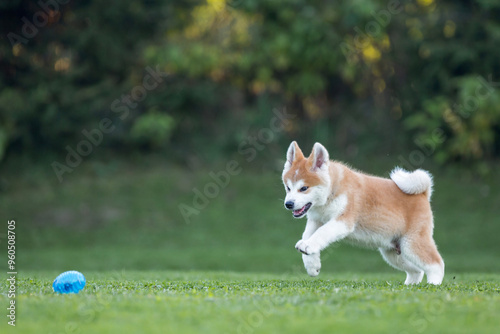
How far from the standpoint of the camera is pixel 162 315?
5.51 meters

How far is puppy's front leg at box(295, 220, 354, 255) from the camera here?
25.8 ft

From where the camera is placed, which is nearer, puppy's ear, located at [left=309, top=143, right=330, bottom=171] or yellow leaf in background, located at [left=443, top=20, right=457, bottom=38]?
→ puppy's ear, located at [left=309, top=143, right=330, bottom=171]

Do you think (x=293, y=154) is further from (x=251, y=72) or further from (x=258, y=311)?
(x=251, y=72)

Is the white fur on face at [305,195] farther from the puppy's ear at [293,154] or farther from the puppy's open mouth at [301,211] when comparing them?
the puppy's ear at [293,154]

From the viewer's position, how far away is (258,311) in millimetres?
5688

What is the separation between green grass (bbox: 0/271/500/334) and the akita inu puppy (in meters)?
1.25

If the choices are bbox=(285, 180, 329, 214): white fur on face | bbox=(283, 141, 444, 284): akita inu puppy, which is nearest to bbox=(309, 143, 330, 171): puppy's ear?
bbox=(283, 141, 444, 284): akita inu puppy

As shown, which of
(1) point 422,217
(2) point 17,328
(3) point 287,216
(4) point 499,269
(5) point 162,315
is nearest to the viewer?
(2) point 17,328

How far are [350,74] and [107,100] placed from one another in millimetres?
7408

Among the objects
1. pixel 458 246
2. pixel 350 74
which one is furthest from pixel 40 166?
pixel 458 246

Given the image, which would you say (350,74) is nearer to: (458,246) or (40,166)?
(458,246)

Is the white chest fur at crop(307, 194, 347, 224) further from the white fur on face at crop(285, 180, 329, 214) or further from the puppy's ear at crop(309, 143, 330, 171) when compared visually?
the puppy's ear at crop(309, 143, 330, 171)

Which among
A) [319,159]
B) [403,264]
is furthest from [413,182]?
[319,159]

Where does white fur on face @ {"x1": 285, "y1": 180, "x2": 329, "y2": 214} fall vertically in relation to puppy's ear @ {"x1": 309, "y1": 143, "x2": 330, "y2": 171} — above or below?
below
